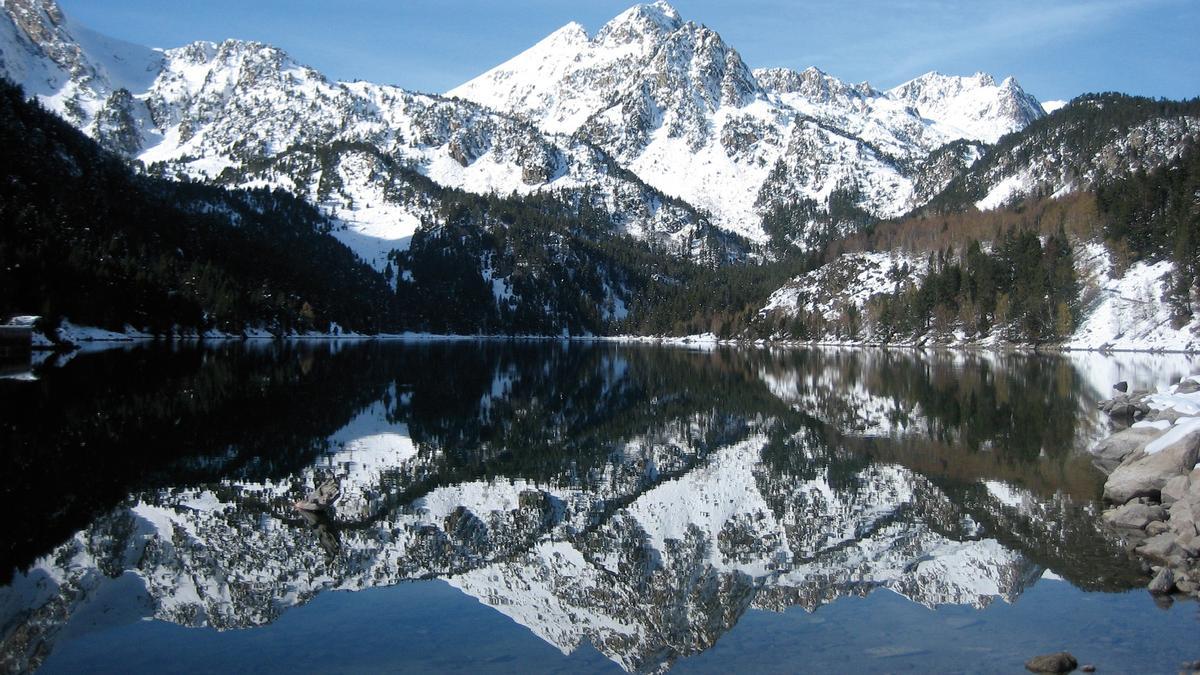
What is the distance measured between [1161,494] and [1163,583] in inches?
259

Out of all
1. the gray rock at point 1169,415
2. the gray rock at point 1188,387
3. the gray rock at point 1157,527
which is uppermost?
the gray rock at point 1188,387

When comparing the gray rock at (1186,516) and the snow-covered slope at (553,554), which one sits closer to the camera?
the snow-covered slope at (553,554)

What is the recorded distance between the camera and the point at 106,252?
398 feet

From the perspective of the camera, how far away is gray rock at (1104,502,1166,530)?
20.0 metres

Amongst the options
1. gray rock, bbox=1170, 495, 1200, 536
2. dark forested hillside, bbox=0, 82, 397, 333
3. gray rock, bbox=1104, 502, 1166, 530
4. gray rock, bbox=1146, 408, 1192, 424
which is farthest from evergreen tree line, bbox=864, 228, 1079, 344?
dark forested hillside, bbox=0, 82, 397, 333

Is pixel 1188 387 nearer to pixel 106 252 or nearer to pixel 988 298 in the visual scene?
pixel 988 298

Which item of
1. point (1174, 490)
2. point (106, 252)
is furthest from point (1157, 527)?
point (106, 252)

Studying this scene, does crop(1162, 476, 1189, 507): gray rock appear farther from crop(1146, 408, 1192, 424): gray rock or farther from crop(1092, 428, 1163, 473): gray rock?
crop(1146, 408, 1192, 424): gray rock

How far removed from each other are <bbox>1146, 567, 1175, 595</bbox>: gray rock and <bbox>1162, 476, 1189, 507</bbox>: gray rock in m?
4.50

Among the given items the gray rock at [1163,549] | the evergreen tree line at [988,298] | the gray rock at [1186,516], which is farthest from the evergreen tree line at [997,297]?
the gray rock at [1163,549]

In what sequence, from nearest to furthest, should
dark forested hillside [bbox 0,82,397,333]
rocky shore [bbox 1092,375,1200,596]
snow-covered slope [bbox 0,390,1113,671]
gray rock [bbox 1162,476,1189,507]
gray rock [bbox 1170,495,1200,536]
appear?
snow-covered slope [bbox 0,390,1113,671]
rocky shore [bbox 1092,375,1200,596]
gray rock [bbox 1170,495,1200,536]
gray rock [bbox 1162,476,1189,507]
dark forested hillside [bbox 0,82,397,333]

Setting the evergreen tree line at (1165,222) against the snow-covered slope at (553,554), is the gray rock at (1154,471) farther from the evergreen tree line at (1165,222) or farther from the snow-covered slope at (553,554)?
the evergreen tree line at (1165,222)

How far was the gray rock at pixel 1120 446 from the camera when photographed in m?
27.5

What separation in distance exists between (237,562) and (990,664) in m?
15.0
